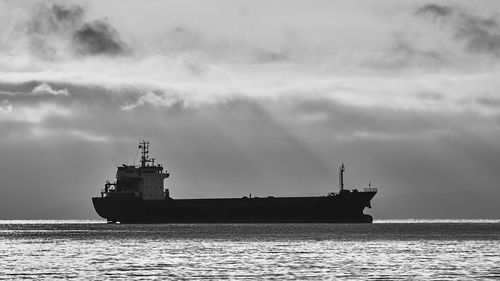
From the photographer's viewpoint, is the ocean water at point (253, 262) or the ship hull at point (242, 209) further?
the ship hull at point (242, 209)

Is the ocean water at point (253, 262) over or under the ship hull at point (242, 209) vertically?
under

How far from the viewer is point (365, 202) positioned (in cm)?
12988

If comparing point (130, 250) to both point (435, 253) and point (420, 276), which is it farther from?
point (420, 276)

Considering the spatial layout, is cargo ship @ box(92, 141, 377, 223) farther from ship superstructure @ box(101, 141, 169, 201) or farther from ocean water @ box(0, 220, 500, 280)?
ocean water @ box(0, 220, 500, 280)

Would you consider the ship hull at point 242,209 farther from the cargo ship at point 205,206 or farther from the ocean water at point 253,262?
the ocean water at point 253,262

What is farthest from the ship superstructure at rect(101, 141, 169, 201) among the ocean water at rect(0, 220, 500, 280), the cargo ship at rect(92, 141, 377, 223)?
the ocean water at rect(0, 220, 500, 280)

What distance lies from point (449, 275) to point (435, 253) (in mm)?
18799

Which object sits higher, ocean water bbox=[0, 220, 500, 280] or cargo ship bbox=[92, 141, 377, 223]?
cargo ship bbox=[92, 141, 377, 223]

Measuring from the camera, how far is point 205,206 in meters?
139

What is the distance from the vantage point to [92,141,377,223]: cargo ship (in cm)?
12900

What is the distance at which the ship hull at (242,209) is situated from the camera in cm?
12875

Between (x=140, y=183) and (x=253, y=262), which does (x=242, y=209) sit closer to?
(x=140, y=183)

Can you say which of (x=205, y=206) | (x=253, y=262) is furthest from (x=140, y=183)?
(x=253, y=262)

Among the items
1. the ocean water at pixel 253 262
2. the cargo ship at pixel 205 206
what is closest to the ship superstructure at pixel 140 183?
the cargo ship at pixel 205 206
